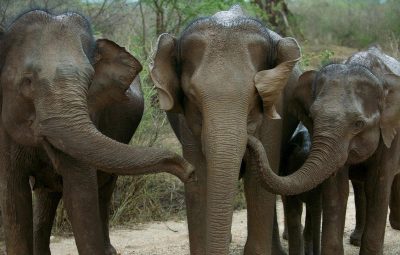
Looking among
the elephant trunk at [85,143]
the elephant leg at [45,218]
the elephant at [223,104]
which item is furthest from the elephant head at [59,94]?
the elephant leg at [45,218]

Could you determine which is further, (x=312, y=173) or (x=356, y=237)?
(x=356, y=237)

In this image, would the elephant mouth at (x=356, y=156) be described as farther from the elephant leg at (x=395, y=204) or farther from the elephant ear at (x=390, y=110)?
the elephant leg at (x=395, y=204)

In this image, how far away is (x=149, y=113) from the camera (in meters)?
9.86

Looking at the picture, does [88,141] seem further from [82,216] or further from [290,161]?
[290,161]

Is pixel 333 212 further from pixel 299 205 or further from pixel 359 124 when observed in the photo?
pixel 299 205

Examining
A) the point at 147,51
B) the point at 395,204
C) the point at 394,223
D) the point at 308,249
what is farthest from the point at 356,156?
the point at 147,51

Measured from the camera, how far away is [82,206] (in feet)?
18.0

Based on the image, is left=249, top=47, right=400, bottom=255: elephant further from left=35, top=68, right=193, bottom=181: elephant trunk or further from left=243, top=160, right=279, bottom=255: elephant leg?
left=35, top=68, right=193, bottom=181: elephant trunk

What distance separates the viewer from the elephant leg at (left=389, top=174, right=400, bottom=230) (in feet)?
26.3

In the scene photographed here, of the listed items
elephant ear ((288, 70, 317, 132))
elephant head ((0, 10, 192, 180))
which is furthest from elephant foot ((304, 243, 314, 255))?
elephant head ((0, 10, 192, 180))

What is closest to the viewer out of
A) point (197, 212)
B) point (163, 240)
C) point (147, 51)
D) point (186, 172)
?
point (186, 172)

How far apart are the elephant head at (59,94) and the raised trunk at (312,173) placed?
76cm

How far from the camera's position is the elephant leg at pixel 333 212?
624 centimetres

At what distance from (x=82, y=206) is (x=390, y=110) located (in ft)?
8.24
